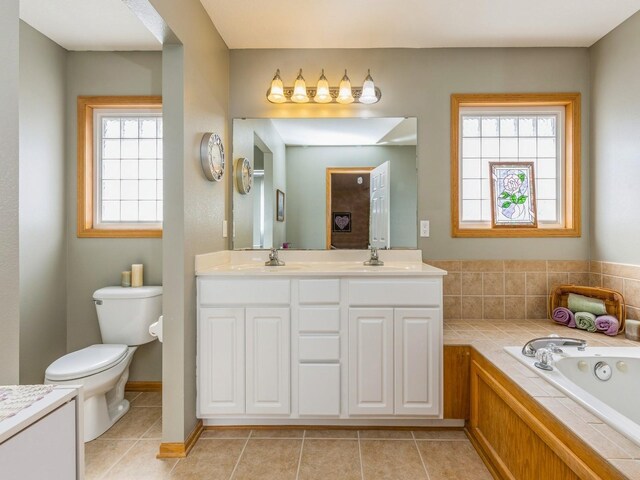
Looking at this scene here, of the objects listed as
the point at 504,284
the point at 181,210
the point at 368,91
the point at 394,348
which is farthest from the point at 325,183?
the point at 504,284

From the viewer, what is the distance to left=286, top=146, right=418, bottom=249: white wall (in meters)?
2.71

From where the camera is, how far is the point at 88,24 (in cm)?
238

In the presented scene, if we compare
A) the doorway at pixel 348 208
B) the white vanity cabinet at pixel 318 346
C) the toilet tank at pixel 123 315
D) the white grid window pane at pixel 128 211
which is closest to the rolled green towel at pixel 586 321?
the doorway at pixel 348 208

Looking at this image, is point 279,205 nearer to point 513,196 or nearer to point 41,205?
point 41,205

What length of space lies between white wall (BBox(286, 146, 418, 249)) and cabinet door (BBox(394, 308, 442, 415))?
0.73m

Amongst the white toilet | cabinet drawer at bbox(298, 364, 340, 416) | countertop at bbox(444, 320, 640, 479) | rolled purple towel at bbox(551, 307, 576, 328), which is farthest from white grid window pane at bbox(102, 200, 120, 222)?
rolled purple towel at bbox(551, 307, 576, 328)

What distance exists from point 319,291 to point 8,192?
1505 mm

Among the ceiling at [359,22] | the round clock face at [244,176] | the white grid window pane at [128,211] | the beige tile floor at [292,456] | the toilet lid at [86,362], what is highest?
the ceiling at [359,22]

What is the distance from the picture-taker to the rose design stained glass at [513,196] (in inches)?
109

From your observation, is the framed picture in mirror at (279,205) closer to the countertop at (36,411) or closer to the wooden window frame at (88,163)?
the wooden window frame at (88,163)

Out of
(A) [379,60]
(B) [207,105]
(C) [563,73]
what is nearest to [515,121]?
(C) [563,73]

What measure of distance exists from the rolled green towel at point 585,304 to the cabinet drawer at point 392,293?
42.5 inches

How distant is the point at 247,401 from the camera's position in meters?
2.14

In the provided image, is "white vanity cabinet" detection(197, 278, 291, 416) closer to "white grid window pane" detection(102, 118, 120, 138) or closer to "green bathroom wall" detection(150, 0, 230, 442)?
"green bathroom wall" detection(150, 0, 230, 442)
